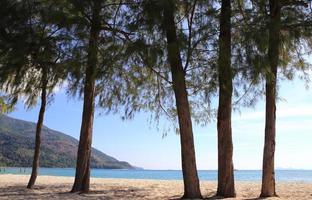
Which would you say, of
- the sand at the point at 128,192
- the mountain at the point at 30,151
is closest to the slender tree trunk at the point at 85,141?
the sand at the point at 128,192

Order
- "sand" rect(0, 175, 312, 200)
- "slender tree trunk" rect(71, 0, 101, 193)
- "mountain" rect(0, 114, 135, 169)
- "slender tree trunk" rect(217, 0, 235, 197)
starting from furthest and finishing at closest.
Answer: "mountain" rect(0, 114, 135, 169) → "slender tree trunk" rect(71, 0, 101, 193) → "sand" rect(0, 175, 312, 200) → "slender tree trunk" rect(217, 0, 235, 197)

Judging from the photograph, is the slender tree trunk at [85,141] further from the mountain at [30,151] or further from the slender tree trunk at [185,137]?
the mountain at [30,151]

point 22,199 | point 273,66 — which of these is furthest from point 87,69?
point 273,66

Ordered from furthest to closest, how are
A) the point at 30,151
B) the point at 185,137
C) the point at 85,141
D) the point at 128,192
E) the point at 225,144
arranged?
the point at 30,151 < the point at 128,192 < the point at 85,141 < the point at 225,144 < the point at 185,137

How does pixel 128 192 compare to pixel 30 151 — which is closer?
pixel 128 192

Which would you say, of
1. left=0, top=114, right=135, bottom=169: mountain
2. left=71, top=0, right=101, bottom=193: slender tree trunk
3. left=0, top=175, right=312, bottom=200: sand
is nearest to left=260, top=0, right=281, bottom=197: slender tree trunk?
left=0, top=175, right=312, bottom=200: sand

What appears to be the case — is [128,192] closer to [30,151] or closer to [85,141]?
[85,141]

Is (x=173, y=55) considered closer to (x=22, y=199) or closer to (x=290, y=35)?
(x=290, y=35)

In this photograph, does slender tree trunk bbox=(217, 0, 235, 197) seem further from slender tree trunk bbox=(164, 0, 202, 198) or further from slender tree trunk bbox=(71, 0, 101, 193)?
slender tree trunk bbox=(71, 0, 101, 193)

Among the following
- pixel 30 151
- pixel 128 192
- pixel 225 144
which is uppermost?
pixel 30 151

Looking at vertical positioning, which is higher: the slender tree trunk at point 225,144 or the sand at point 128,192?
the slender tree trunk at point 225,144

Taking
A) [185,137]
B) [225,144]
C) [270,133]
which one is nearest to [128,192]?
[185,137]

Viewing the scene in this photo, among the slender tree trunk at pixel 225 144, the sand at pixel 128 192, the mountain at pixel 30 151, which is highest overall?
the mountain at pixel 30 151

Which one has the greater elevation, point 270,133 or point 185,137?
point 270,133
